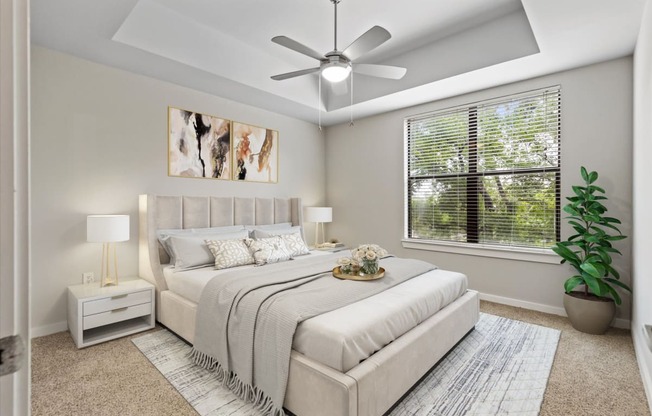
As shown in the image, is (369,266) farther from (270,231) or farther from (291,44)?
(291,44)

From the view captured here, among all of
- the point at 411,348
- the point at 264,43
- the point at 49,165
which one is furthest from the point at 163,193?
the point at 411,348

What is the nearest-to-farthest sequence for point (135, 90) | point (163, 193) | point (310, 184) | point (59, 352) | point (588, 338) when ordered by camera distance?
1. point (59, 352)
2. point (588, 338)
3. point (135, 90)
4. point (163, 193)
5. point (310, 184)

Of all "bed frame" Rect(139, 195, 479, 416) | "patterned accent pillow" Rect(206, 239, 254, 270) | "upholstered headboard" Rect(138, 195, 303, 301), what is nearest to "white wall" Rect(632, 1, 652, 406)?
"bed frame" Rect(139, 195, 479, 416)

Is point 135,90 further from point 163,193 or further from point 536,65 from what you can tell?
point 536,65

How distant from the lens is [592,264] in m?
2.84

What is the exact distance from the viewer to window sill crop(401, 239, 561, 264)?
3.46 m

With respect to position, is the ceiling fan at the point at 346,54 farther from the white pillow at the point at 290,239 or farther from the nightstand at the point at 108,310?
the nightstand at the point at 108,310

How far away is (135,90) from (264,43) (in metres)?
1.51

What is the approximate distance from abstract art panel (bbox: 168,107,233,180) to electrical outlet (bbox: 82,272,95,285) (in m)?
1.32

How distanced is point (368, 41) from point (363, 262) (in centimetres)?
173

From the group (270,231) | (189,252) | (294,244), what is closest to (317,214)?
(270,231)

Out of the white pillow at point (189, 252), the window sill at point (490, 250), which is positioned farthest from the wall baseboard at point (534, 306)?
the white pillow at point (189, 252)

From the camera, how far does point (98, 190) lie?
10.5 ft

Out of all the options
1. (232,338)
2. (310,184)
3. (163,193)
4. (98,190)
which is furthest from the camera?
(310,184)
